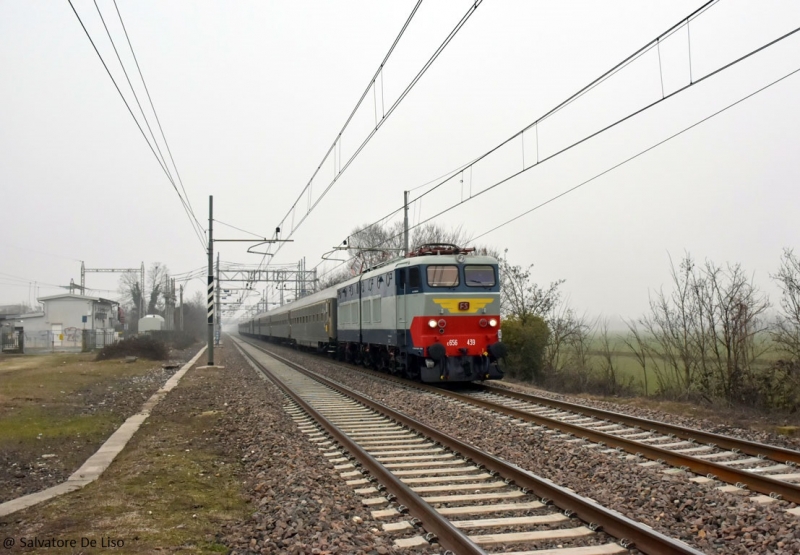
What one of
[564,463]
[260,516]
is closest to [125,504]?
[260,516]

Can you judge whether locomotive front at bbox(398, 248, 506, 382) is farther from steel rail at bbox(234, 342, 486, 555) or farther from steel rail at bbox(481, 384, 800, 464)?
steel rail at bbox(234, 342, 486, 555)

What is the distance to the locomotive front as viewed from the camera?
15883mm

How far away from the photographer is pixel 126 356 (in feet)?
106

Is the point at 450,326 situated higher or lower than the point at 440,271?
lower

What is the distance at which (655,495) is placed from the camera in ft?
20.4

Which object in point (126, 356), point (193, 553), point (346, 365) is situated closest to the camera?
point (193, 553)

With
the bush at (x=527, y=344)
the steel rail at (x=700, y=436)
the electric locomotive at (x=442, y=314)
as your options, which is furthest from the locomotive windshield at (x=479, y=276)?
the steel rail at (x=700, y=436)

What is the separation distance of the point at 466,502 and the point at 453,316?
992 centimetres

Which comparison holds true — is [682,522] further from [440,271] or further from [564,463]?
[440,271]

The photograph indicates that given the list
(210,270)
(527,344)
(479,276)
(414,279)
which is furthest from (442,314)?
(210,270)

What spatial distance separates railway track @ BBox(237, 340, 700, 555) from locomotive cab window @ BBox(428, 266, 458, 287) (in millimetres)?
6214

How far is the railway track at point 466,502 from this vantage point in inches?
197

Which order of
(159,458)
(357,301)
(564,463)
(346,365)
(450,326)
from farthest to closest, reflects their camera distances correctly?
(346,365) → (357,301) → (450,326) → (159,458) → (564,463)

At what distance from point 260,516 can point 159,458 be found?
3514 millimetres
